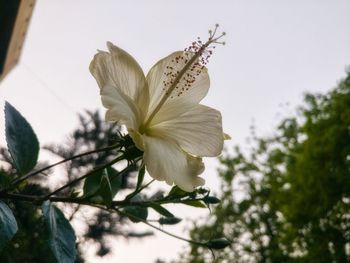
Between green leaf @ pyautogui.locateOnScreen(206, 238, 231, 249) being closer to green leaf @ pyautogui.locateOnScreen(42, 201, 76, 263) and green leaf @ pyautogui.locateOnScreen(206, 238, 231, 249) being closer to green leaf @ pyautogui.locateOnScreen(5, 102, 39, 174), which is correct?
green leaf @ pyautogui.locateOnScreen(42, 201, 76, 263)

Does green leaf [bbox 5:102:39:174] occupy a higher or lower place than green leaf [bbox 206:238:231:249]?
lower

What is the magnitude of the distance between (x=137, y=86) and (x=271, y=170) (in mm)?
12941

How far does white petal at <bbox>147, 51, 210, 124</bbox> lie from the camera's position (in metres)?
1.14

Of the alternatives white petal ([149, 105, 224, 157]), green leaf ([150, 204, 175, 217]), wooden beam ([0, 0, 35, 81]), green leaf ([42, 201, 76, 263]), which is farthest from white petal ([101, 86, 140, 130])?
wooden beam ([0, 0, 35, 81])

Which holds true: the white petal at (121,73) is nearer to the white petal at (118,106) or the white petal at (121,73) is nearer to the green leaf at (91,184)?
the white petal at (118,106)

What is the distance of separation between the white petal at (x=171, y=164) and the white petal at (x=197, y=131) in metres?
0.03

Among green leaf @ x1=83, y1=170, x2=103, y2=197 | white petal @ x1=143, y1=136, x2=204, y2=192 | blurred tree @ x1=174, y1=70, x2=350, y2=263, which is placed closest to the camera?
white petal @ x1=143, y1=136, x2=204, y2=192

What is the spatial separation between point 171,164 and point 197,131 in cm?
16

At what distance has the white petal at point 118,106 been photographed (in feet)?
3.02

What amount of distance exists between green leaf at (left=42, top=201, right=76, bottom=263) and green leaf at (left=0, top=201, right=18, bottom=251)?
0.09 metres

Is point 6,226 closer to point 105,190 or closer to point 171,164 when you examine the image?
point 105,190

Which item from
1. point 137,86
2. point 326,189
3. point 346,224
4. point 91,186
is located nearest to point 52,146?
point 91,186

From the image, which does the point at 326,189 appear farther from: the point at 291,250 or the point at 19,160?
the point at 19,160

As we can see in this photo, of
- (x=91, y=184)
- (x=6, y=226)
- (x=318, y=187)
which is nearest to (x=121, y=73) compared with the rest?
(x=91, y=184)
